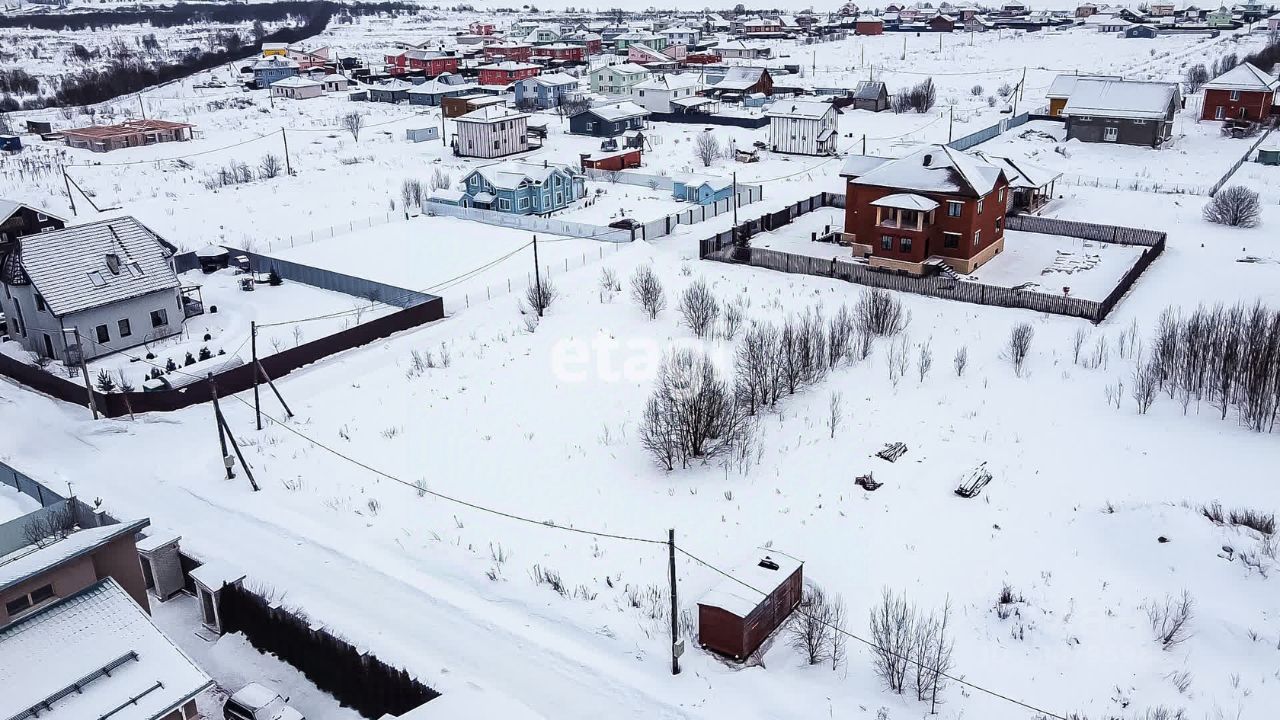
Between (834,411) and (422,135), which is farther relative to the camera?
(422,135)

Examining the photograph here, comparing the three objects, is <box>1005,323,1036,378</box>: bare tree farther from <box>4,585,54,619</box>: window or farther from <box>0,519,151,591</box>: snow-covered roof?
<box>4,585,54,619</box>: window

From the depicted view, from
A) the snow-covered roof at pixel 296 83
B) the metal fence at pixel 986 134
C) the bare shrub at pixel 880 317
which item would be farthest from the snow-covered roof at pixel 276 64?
the bare shrub at pixel 880 317

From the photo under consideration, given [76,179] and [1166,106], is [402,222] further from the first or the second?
[1166,106]

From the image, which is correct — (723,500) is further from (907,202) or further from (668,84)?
(668,84)

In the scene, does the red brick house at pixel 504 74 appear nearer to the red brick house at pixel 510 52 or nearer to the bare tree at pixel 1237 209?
the red brick house at pixel 510 52

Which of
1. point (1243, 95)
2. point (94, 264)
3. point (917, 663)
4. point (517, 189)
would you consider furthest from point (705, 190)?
point (1243, 95)

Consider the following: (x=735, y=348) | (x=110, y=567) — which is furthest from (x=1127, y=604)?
(x=110, y=567)

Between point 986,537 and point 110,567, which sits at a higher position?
point 110,567
